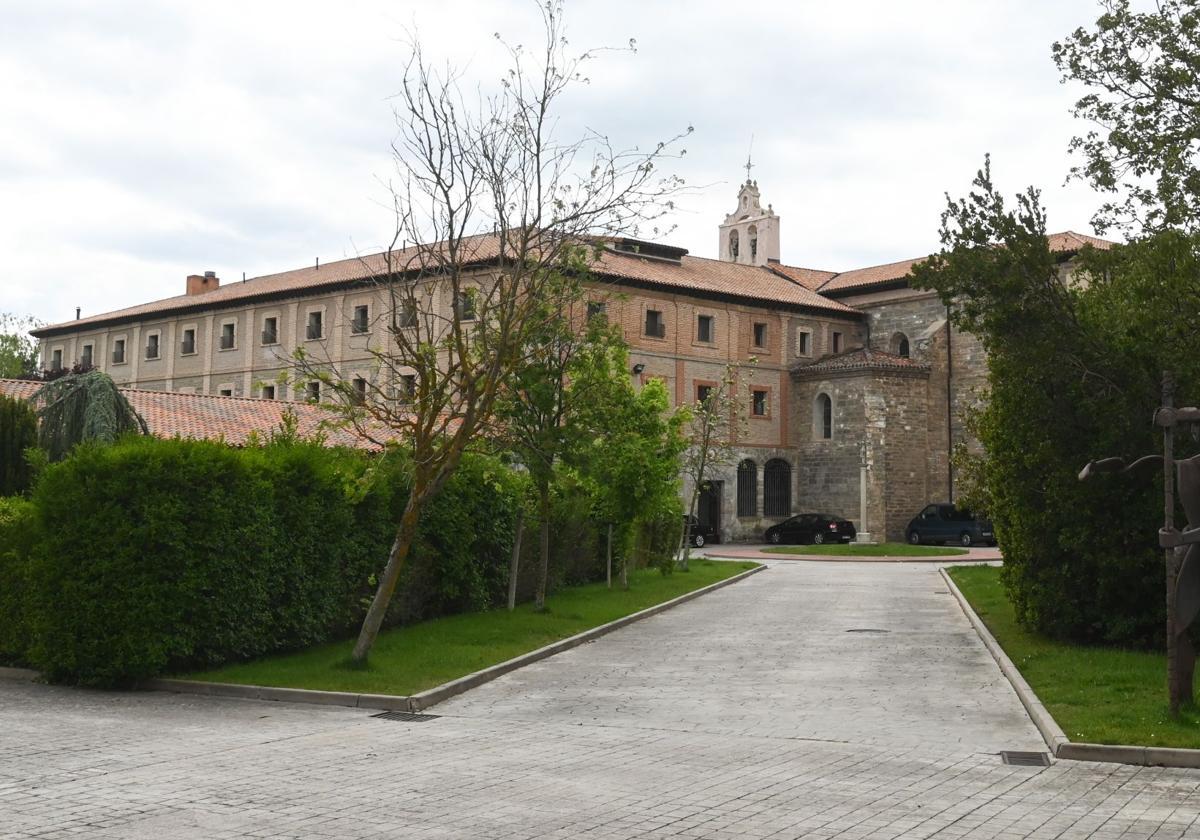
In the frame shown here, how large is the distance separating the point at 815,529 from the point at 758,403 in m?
6.95

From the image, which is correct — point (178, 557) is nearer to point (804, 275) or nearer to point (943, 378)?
point (943, 378)

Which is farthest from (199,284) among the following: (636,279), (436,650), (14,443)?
(436,650)

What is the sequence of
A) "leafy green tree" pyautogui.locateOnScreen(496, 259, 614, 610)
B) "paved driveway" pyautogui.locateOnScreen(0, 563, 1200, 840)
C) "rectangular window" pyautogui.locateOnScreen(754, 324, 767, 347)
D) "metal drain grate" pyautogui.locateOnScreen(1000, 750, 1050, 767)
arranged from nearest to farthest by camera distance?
"paved driveway" pyautogui.locateOnScreen(0, 563, 1200, 840), "metal drain grate" pyautogui.locateOnScreen(1000, 750, 1050, 767), "leafy green tree" pyautogui.locateOnScreen(496, 259, 614, 610), "rectangular window" pyautogui.locateOnScreen(754, 324, 767, 347)

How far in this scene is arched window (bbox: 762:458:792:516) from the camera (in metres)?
53.9

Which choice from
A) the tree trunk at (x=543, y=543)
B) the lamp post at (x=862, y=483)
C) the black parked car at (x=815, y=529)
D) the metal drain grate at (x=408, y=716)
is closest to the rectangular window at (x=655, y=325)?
the black parked car at (x=815, y=529)

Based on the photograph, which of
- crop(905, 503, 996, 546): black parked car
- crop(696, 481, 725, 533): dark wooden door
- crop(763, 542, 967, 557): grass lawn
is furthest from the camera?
crop(696, 481, 725, 533): dark wooden door

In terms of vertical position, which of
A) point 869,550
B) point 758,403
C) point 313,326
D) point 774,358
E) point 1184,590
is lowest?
point 869,550

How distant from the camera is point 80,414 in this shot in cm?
2230

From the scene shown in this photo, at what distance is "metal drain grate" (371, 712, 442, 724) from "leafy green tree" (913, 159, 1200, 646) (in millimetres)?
8291

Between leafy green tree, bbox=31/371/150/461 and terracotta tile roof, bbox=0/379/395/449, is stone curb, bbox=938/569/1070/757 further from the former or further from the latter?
terracotta tile roof, bbox=0/379/395/449

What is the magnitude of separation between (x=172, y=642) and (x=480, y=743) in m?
4.87

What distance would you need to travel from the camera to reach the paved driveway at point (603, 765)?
7.39 metres

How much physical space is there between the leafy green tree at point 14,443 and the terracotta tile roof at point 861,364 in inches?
1395

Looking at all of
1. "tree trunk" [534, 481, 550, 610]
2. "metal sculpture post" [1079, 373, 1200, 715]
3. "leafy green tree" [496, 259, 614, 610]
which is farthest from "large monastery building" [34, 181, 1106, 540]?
"metal sculpture post" [1079, 373, 1200, 715]
